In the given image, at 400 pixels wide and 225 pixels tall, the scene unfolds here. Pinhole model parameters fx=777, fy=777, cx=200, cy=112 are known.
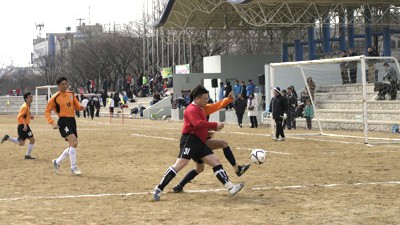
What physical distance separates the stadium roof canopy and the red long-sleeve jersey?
30049mm

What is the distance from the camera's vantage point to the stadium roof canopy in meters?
43.1

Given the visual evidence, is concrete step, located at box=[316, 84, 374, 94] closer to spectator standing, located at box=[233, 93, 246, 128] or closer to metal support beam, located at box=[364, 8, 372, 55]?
spectator standing, located at box=[233, 93, 246, 128]

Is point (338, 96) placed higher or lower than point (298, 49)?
lower

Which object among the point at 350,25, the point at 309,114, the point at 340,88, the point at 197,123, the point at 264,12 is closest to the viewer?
the point at 197,123

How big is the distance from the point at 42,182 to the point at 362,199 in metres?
5.83

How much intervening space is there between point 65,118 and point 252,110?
21.8 meters

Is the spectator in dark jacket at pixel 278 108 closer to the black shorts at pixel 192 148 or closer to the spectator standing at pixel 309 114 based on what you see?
the spectator standing at pixel 309 114

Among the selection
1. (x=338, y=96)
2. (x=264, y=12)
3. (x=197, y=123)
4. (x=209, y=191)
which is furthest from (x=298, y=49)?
(x=197, y=123)

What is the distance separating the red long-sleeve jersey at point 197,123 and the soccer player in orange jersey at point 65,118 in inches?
170

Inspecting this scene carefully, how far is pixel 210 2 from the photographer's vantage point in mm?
48219

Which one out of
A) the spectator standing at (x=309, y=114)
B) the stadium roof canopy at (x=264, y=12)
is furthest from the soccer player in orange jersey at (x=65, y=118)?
the stadium roof canopy at (x=264, y=12)

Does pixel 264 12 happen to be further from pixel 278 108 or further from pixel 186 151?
pixel 186 151

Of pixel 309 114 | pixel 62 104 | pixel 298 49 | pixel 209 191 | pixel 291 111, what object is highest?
pixel 298 49

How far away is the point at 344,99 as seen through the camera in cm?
3192
